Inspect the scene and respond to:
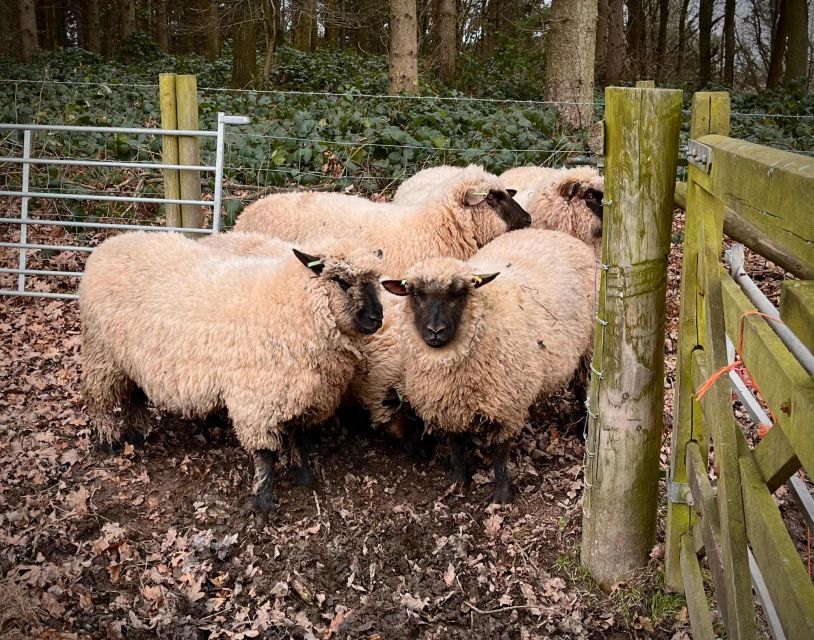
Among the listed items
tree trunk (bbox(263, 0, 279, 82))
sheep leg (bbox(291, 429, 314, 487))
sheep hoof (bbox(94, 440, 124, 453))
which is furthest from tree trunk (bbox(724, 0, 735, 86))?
sheep hoof (bbox(94, 440, 124, 453))

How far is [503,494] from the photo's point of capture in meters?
5.11

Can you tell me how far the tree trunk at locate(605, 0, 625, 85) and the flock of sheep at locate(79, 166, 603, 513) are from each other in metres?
13.4

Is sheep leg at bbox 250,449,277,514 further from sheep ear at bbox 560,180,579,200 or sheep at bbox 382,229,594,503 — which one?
sheep ear at bbox 560,180,579,200

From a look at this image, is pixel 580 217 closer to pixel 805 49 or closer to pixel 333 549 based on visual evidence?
pixel 333 549

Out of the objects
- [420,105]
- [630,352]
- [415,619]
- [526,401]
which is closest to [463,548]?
[415,619]

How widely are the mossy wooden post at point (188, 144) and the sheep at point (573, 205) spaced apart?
11.6 ft

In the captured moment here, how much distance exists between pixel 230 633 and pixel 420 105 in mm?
8545

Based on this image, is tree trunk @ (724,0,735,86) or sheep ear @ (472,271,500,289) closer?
sheep ear @ (472,271,500,289)

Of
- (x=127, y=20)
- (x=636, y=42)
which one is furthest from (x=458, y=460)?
(x=127, y=20)

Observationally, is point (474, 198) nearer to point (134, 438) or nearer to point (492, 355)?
point (492, 355)

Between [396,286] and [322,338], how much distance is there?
1.90 feet

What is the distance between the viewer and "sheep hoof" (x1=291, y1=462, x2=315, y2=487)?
5.30m

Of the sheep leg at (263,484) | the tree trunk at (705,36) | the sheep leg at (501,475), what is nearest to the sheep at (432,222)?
the sheep leg at (501,475)

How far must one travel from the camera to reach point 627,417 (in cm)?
381
